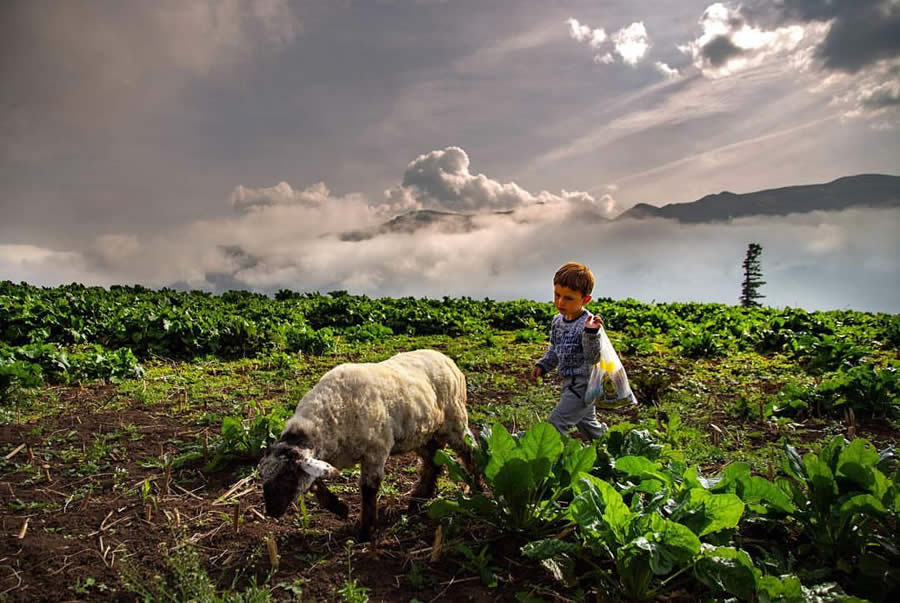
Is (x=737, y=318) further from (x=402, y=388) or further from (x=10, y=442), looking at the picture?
(x=10, y=442)

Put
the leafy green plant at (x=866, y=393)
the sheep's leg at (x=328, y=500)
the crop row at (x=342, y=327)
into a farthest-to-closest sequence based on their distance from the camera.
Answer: the crop row at (x=342, y=327) → the leafy green plant at (x=866, y=393) → the sheep's leg at (x=328, y=500)

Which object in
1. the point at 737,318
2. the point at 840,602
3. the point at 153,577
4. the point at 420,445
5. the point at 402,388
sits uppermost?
the point at 402,388

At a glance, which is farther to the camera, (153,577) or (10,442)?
(10,442)

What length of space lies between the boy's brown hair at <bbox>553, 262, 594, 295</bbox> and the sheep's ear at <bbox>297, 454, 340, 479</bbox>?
295 centimetres

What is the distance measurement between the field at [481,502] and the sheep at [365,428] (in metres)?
0.31

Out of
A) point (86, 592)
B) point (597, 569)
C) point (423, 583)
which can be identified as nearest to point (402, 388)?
point (423, 583)

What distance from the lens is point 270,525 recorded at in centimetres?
439

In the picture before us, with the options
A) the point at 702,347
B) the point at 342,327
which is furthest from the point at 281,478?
the point at 342,327

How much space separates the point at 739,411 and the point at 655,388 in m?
1.24

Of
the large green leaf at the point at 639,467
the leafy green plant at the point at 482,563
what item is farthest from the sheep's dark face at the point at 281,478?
the large green leaf at the point at 639,467

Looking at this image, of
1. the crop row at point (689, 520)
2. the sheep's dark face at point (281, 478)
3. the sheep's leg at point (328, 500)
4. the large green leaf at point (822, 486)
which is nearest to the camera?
the crop row at point (689, 520)

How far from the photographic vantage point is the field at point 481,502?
3.41m

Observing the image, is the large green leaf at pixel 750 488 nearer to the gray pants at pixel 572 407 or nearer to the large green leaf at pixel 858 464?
the large green leaf at pixel 858 464

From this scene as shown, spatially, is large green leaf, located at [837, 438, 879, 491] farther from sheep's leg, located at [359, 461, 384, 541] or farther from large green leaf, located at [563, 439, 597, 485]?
sheep's leg, located at [359, 461, 384, 541]
